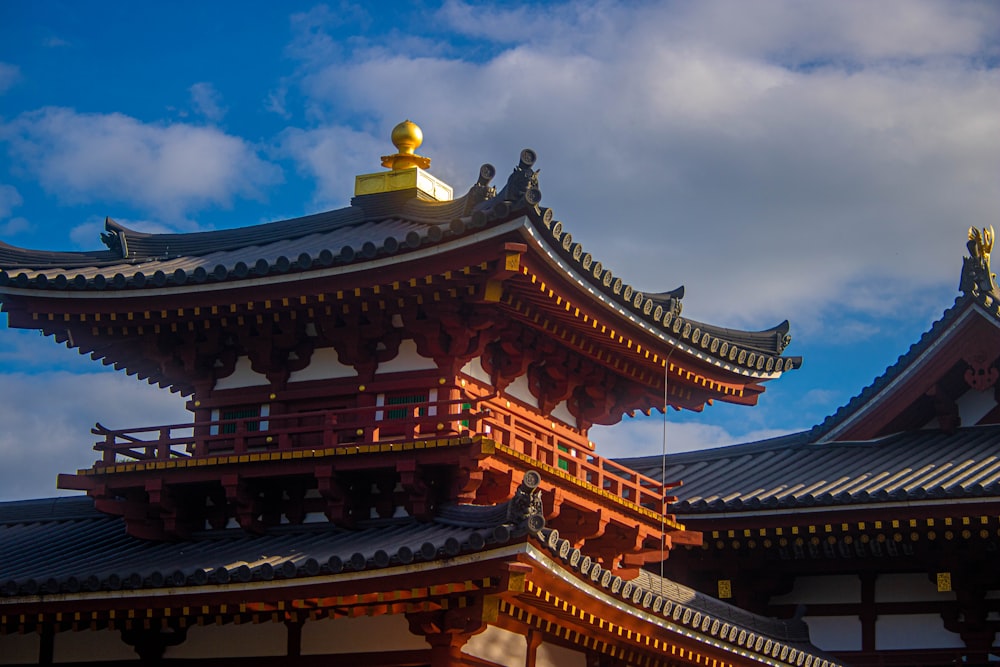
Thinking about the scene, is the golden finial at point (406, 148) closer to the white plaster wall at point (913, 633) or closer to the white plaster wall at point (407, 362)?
the white plaster wall at point (407, 362)

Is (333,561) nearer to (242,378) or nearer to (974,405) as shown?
(242,378)

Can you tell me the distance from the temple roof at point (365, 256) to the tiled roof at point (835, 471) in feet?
7.23

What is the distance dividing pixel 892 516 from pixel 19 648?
525 inches

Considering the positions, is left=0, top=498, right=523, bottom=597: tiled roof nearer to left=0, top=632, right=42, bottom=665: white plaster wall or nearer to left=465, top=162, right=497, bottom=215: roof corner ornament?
left=0, top=632, right=42, bottom=665: white plaster wall

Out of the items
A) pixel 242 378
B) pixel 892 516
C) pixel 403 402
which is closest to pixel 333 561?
pixel 403 402

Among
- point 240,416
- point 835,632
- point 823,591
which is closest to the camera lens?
point 240,416

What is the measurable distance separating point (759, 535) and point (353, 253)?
29.6ft

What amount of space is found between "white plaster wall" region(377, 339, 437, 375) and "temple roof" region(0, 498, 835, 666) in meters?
2.36

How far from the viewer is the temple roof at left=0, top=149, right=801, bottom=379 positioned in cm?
2041

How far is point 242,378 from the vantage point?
23531mm

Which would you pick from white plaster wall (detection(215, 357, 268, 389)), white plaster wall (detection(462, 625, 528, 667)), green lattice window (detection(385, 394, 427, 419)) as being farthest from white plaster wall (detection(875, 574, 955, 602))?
white plaster wall (detection(215, 357, 268, 389))

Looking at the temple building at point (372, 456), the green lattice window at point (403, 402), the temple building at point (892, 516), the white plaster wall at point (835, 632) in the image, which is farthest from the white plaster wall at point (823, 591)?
the green lattice window at point (403, 402)

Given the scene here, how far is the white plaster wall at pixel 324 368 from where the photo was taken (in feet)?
74.9

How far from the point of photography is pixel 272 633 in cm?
2069
